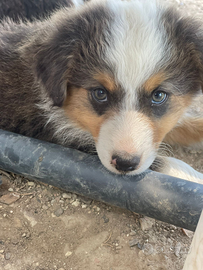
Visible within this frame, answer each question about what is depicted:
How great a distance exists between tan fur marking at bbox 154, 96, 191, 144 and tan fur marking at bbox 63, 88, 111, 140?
1.50ft

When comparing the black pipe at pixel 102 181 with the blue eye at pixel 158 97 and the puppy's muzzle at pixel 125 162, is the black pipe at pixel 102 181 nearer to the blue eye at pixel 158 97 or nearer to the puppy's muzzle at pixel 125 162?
the puppy's muzzle at pixel 125 162

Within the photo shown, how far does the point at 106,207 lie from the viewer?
265 cm

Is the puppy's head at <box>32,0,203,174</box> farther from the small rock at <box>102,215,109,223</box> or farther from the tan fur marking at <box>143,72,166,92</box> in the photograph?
the small rock at <box>102,215,109,223</box>

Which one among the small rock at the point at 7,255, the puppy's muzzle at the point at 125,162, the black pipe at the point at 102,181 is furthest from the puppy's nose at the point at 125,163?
the small rock at the point at 7,255

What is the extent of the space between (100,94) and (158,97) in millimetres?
473

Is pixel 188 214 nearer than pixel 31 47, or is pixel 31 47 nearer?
pixel 188 214

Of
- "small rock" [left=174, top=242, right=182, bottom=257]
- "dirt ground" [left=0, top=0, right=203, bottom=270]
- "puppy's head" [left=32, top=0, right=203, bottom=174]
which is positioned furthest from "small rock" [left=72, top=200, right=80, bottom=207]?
"small rock" [left=174, top=242, right=182, bottom=257]

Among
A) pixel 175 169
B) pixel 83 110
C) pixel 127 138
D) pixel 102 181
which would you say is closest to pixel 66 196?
pixel 102 181

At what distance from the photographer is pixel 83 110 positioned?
2.51 metres

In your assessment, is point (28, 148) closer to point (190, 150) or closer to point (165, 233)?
point (165, 233)

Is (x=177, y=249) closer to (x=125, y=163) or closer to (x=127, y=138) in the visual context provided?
(x=125, y=163)

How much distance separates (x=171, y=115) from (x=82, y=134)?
3.13ft

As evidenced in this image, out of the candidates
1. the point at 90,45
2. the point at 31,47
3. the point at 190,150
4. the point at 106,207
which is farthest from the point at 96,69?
the point at 190,150

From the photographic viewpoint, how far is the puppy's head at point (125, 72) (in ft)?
7.02
